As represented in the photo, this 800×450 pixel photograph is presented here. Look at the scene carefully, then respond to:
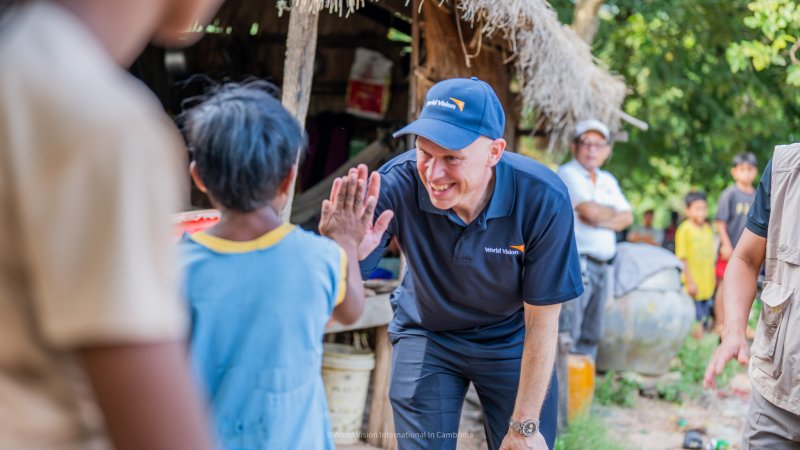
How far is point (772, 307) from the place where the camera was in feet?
11.1

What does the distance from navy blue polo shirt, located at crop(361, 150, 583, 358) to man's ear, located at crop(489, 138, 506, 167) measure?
0.29ft

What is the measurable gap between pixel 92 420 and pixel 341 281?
37.9 inches

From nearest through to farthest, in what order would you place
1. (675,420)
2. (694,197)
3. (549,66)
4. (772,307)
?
(772,307)
(549,66)
(675,420)
(694,197)

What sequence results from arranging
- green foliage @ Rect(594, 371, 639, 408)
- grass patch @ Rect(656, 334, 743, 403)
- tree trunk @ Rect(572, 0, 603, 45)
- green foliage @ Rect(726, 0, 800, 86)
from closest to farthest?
green foliage @ Rect(594, 371, 639, 408), grass patch @ Rect(656, 334, 743, 403), green foliage @ Rect(726, 0, 800, 86), tree trunk @ Rect(572, 0, 603, 45)

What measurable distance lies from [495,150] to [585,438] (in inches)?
159

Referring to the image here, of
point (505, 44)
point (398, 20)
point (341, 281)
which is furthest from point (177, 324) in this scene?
point (398, 20)

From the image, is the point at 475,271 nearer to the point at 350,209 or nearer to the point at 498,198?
the point at 498,198

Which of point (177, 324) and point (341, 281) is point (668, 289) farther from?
point (177, 324)

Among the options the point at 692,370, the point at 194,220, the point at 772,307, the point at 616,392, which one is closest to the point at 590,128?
the point at 616,392

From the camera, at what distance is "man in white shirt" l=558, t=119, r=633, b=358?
7.42 metres

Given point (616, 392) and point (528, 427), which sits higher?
point (528, 427)

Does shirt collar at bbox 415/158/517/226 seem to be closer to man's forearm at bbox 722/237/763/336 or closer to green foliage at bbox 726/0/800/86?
man's forearm at bbox 722/237/763/336

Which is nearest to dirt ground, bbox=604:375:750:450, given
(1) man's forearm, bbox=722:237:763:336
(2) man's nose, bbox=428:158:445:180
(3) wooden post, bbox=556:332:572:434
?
(3) wooden post, bbox=556:332:572:434

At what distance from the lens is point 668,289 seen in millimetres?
8938
